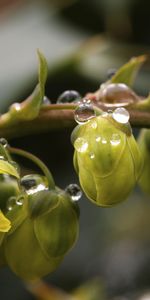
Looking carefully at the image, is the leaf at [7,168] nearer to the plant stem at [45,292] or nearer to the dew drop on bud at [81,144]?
the dew drop on bud at [81,144]

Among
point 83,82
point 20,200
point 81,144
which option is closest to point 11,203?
point 20,200

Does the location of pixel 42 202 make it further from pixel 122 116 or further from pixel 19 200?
pixel 122 116

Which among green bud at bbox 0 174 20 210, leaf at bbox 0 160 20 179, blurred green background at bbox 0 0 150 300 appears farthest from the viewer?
blurred green background at bbox 0 0 150 300

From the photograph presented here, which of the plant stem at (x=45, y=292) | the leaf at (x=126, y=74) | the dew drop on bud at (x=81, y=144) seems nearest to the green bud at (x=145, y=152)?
the leaf at (x=126, y=74)

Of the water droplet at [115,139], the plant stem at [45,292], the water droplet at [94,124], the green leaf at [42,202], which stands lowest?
the plant stem at [45,292]

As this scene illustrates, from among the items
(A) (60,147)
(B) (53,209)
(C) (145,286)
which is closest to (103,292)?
(C) (145,286)

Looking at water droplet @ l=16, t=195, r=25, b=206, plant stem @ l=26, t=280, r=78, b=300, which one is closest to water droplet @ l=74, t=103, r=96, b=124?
water droplet @ l=16, t=195, r=25, b=206

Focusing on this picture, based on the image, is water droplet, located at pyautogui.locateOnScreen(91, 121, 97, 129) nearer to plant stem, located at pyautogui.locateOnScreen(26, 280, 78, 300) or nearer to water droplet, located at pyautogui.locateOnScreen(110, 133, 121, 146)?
water droplet, located at pyautogui.locateOnScreen(110, 133, 121, 146)
